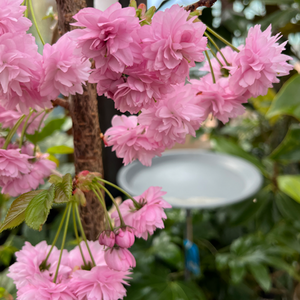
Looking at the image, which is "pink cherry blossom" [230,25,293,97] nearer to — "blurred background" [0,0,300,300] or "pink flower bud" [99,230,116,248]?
"pink flower bud" [99,230,116,248]

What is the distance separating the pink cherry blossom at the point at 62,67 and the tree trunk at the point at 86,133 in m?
0.07

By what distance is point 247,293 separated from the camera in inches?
46.9

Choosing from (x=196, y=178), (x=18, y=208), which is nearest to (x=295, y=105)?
(x=196, y=178)

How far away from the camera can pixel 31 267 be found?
15.3 inches

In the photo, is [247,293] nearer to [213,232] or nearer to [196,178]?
[213,232]

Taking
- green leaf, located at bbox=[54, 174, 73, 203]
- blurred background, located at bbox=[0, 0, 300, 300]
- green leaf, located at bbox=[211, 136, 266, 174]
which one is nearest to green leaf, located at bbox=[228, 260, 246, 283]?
blurred background, located at bbox=[0, 0, 300, 300]

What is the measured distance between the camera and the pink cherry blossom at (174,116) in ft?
1.07

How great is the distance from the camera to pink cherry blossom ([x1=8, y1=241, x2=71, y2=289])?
383 millimetres

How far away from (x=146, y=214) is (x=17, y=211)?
0.51ft

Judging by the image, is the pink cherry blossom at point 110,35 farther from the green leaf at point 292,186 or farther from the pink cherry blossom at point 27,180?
the green leaf at point 292,186

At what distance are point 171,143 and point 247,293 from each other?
1082 millimetres

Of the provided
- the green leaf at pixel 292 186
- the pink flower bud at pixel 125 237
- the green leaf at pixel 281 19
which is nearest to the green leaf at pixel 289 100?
the green leaf at pixel 292 186

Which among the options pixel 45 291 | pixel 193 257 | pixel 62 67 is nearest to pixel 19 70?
pixel 62 67

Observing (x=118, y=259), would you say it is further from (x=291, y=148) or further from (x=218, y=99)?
(x=291, y=148)
